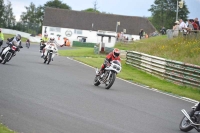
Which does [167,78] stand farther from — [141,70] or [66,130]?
[66,130]

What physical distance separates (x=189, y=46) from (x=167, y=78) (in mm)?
7151

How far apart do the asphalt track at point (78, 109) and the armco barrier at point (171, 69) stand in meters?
5.07

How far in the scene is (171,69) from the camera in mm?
27188

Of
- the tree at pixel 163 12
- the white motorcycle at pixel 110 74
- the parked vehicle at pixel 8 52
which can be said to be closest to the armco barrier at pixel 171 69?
the white motorcycle at pixel 110 74

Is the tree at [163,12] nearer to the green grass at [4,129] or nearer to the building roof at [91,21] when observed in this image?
the building roof at [91,21]

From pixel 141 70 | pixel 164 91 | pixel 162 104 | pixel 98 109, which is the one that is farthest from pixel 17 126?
pixel 141 70

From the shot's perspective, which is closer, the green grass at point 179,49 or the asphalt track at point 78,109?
the asphalt track at point 78,109

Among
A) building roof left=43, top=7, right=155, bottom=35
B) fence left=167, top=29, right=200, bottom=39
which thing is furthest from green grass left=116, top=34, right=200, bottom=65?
building roof left=43, top=7, right=155, bottom=35

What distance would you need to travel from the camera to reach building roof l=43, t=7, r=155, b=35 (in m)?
121

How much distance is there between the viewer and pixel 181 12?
402ft

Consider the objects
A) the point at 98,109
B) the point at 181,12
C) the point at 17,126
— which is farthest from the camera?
the point at 181,12

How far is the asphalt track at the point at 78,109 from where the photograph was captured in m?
10.8

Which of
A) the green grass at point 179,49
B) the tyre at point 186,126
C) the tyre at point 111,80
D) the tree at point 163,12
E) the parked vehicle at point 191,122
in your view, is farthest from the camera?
the tree at point 163,12

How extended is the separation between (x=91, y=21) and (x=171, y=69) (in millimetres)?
96093
